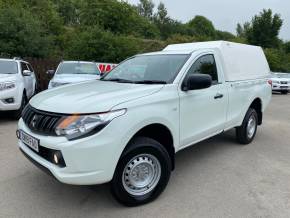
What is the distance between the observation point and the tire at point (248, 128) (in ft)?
18.4

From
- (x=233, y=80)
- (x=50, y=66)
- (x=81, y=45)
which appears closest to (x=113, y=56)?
(x=81, y=45)

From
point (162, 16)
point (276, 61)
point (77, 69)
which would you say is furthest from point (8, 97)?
point (162, 16)

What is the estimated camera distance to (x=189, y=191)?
3717mm

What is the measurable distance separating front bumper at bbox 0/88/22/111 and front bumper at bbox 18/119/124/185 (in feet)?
14.9

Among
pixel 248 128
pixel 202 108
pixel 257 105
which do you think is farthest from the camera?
pixel 257 105

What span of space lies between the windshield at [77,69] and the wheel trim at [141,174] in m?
7.08

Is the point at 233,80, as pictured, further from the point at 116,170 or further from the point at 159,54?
the point at 116,170

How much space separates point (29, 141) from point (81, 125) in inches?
31.2

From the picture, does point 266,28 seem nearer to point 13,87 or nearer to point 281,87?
→ point 281,87

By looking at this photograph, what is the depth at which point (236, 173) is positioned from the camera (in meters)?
4.34

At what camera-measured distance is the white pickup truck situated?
2.84 metres

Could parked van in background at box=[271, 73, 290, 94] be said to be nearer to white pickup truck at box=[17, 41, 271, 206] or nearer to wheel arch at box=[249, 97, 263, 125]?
wheel arch at box=[249, 97, 263, 125]

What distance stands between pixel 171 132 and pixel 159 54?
1534 millimetres

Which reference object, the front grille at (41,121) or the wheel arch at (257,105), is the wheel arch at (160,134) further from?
the wheel arch at (257,105)
